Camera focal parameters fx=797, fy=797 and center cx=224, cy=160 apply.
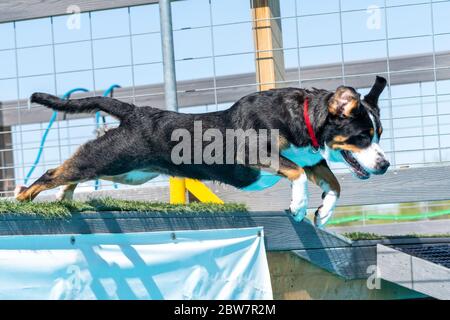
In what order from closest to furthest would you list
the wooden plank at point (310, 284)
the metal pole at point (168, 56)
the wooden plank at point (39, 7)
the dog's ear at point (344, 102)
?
the dog's ear at point (344, 102) < the wooden plank at point (310, 284) < the metal pole at point (168, 56) < the wooden plank at point (39, 7)

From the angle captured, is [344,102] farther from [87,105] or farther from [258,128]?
[87,105]

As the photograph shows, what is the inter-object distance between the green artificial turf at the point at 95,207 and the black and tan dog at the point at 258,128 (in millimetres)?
278

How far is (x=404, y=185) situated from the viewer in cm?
487

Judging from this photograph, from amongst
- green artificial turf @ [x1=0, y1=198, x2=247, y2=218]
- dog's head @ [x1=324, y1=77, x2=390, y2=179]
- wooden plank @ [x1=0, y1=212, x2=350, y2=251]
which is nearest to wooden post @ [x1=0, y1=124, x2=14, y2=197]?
green artificial turf @ [x1=0, y1=198, x2=247, y2=218]

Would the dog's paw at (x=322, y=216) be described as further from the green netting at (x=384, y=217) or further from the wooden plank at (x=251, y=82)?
the green netting at (x=384, y=217)

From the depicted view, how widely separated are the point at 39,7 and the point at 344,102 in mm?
2434

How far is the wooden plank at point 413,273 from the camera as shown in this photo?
4.23 metres

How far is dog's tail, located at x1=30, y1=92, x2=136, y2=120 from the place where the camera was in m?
4.23

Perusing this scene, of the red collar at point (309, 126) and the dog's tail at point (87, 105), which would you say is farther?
the dog's tail at point (87, 105)

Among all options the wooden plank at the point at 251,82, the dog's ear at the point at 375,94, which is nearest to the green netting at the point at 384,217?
the wooden plank at the point at 251,82

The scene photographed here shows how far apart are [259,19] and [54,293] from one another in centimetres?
235

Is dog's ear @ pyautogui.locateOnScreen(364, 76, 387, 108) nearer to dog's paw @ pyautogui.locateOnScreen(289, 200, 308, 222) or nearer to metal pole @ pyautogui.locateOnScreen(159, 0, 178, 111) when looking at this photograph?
dog's paw @ pyautogui.locateOnScreen(289, 200, 308, 222)
